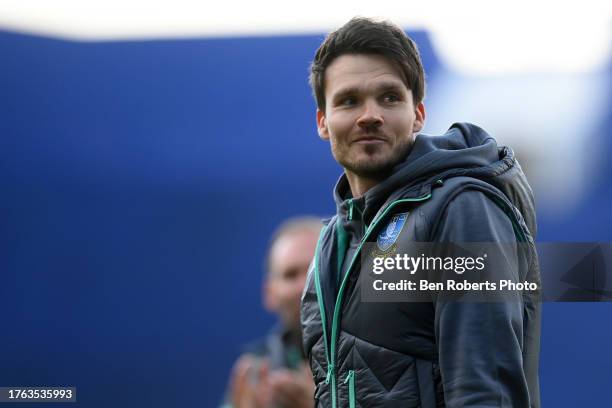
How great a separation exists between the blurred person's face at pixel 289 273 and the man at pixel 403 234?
0.93 metres

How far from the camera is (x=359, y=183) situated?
59.0 inches

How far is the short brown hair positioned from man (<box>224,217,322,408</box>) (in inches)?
42.2

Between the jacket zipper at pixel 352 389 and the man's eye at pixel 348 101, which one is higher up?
the man's eye at pixel 348 101

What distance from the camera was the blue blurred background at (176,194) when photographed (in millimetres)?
2668

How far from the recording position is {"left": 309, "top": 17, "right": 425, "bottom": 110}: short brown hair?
147 cm

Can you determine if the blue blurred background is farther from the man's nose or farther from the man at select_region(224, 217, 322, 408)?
the man's nose

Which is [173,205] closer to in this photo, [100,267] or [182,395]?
[100,267]

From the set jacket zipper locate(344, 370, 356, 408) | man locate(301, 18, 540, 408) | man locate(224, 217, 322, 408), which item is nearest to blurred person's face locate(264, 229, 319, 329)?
man locate(224, 217, 322, 408)

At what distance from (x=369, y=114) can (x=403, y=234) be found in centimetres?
23

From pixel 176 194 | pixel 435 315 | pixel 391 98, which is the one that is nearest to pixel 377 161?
pixel 391 98

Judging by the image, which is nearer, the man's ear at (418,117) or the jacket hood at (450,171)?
the jacket hood at (450,171)

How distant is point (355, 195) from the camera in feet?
5.02

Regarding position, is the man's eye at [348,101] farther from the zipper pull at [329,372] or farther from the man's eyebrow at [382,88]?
the zipper pull at [329,372]

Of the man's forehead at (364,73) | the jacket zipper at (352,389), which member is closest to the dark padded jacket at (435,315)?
the jacket zipper at (352,389)
